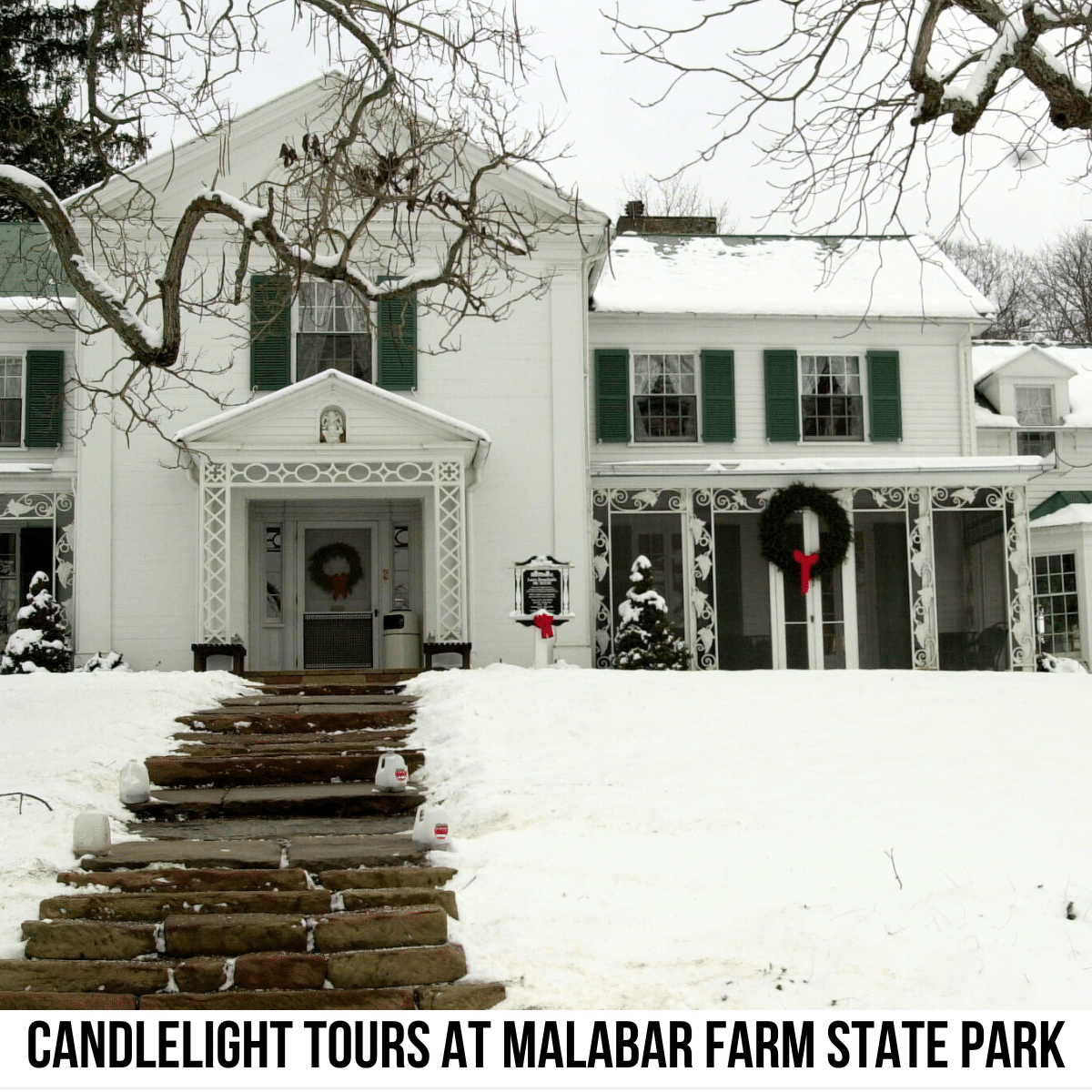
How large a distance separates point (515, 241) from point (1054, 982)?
13.8 m

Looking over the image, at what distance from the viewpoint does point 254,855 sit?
304 inches

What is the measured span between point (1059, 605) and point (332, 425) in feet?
38.6

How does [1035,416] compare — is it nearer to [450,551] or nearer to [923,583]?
[923,583]

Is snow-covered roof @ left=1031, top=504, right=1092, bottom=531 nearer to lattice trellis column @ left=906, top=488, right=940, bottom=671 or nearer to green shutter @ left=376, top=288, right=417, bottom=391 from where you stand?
lattice trellis column @ left=906, top=488, right=940, bottom=671

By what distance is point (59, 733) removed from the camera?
415 inches

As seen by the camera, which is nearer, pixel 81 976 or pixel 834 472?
pixel 81 976

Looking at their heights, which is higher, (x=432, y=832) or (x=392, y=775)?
(x=392, y=775)

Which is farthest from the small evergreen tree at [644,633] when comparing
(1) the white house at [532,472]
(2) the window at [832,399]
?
(2) the window at [832,399]

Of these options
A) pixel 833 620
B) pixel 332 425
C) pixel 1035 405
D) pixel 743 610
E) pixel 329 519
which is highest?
pixel 1035 405

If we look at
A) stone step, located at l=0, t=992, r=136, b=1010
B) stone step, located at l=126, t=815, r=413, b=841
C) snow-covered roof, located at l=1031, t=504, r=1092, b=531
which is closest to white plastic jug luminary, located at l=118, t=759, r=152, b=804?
stone step, located at l=126, t=815, r=413, b=841

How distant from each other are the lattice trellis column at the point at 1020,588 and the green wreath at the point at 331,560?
8644mm

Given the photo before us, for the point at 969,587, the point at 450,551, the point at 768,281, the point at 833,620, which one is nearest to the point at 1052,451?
the point at 969,587

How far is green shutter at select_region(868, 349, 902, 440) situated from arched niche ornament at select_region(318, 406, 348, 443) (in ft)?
26.3

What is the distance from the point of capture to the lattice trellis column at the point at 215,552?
1627cm
